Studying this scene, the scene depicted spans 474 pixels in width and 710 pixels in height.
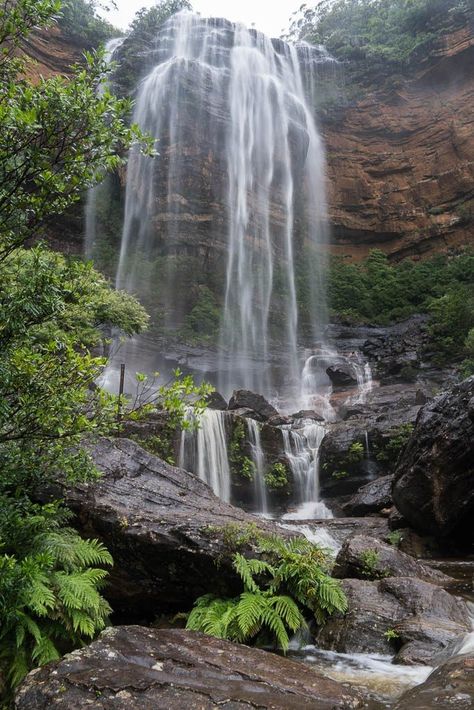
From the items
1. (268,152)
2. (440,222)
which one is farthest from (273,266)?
(440,222)

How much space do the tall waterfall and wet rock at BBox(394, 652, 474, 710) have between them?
2145cm

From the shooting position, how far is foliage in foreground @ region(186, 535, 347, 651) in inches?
186

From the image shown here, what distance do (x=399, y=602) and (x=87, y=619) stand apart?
11.4ft

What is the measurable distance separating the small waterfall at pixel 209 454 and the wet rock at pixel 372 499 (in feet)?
12.3

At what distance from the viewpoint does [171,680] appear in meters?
3.41

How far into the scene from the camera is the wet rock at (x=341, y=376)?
79.3 ft

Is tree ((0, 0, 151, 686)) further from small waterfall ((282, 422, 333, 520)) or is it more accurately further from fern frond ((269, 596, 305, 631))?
small waterfall ((282, 422, 333, 520))

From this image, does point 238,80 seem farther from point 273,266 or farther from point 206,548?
point 206,548

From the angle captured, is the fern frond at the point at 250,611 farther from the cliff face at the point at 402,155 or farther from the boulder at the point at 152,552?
the cliff face at the point at 402,155

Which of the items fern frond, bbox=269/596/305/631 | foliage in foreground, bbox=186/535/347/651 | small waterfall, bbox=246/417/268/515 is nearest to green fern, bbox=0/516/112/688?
foliage in foreground, bbox=186/535/347/651

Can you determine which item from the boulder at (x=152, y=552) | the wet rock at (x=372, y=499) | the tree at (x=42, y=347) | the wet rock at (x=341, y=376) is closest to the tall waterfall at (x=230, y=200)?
the wet rock at (x=341, y=376)

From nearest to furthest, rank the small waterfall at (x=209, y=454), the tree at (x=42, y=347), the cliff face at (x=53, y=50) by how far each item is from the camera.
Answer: the tree at (x=42, y=347) → the small waterfall at (x=209, y=454) → the cliff face at (x=53, y=50)

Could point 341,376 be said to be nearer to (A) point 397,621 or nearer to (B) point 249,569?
(A) point 397,621

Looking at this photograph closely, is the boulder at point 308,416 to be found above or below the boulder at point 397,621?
above
